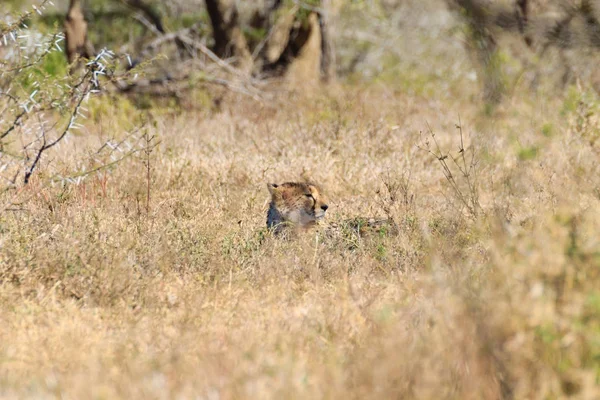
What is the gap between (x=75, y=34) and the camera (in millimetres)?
13266

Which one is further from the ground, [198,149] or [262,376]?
[262,376]

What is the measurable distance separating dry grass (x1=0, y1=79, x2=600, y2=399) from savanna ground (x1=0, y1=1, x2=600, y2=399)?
0.01 meters

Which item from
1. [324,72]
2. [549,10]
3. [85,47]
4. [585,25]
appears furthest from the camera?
[324,72]

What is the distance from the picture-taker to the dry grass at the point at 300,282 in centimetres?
331

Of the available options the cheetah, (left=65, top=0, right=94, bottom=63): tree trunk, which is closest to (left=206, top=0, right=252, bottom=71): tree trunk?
(left=65, top=0, right=94, bottom=63): tree trunk

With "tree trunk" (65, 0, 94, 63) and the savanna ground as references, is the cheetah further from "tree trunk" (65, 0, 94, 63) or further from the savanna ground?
"tree trunk" (65, 0, 94, 63)

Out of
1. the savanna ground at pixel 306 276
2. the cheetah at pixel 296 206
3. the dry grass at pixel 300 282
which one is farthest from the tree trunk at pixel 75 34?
the cheetah at pixel 296 206

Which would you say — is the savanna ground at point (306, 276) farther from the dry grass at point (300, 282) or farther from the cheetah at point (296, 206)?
the cheetah at point (296, 206)

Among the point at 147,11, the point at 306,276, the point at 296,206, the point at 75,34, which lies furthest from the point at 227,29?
the point at 306,276

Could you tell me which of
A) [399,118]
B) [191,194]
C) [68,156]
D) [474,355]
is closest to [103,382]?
[474,355]

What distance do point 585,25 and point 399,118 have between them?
662cm

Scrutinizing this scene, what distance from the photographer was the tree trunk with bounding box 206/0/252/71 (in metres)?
14.2

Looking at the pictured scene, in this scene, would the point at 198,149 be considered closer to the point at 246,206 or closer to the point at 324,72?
the point at 246,206

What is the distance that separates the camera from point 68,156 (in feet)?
27.1
